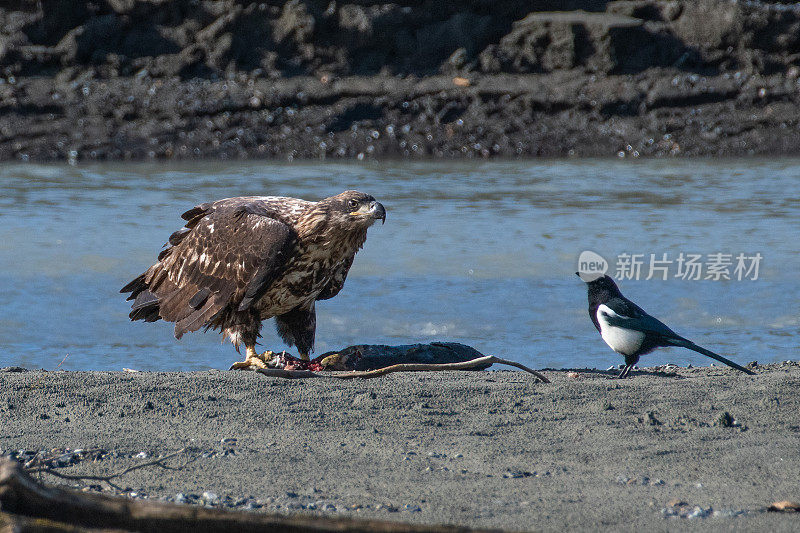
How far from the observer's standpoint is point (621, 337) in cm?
533

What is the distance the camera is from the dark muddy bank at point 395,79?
20.9 m

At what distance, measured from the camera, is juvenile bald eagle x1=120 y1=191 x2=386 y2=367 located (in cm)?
541

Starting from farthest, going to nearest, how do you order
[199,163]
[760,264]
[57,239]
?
1. [199,163]
2. [57,239]
3. [760,264]

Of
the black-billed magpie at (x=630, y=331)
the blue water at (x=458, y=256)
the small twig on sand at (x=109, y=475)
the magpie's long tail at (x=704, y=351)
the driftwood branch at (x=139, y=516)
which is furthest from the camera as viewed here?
the blue water at (x=458, y=256)

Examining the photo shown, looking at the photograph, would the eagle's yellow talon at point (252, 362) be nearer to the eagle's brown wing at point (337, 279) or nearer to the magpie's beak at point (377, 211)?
the eagle's brown wing at point (337, 279)

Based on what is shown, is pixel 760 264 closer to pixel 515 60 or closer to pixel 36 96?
pixel 515 60

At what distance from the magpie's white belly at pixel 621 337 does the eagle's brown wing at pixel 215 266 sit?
167cm

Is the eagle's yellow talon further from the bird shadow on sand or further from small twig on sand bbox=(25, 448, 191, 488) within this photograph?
small twig on sand bbox=(25, 448, 191, 488)

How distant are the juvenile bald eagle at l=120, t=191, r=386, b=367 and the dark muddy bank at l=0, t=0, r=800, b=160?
14899 millimetres

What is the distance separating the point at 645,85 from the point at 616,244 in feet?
40.4

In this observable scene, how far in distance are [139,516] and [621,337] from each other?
350 centimetres

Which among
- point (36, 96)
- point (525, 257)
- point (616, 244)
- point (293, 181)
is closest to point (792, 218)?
point (616, 244)

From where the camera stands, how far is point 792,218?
452 inches

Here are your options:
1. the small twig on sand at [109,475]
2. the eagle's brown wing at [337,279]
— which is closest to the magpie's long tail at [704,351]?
the eagle's brown wing at [337,279]
